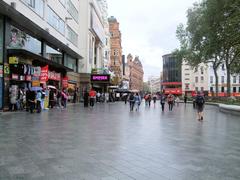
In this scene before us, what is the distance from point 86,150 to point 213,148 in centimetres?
354

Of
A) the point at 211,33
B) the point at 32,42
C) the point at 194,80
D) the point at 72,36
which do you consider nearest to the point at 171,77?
the point at 194,80

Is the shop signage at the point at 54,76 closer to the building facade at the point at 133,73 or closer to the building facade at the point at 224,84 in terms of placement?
the building facade at the point at 224,84

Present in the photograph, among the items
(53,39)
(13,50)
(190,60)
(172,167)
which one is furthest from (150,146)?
(190,60)

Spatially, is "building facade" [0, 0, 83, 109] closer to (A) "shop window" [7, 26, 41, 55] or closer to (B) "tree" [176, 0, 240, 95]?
(A) "shop window" [7, 26, 41, 55]

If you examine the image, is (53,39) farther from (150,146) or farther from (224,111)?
(150,146)

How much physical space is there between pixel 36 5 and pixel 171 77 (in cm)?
9336

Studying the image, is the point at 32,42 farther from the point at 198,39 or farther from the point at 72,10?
the point at 198,39

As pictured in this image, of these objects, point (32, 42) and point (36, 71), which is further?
point (32, 42)

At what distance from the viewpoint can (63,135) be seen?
970 cm

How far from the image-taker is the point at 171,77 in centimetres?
11319

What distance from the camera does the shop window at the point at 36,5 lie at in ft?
72.9

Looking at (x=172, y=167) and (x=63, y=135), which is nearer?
(x=172, y=167)

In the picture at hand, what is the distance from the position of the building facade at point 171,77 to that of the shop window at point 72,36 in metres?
71.4

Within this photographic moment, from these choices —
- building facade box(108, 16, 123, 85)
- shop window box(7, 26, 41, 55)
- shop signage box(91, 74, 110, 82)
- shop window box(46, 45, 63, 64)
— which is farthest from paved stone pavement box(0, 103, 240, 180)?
building facade box(108, 16, 123, 85)
